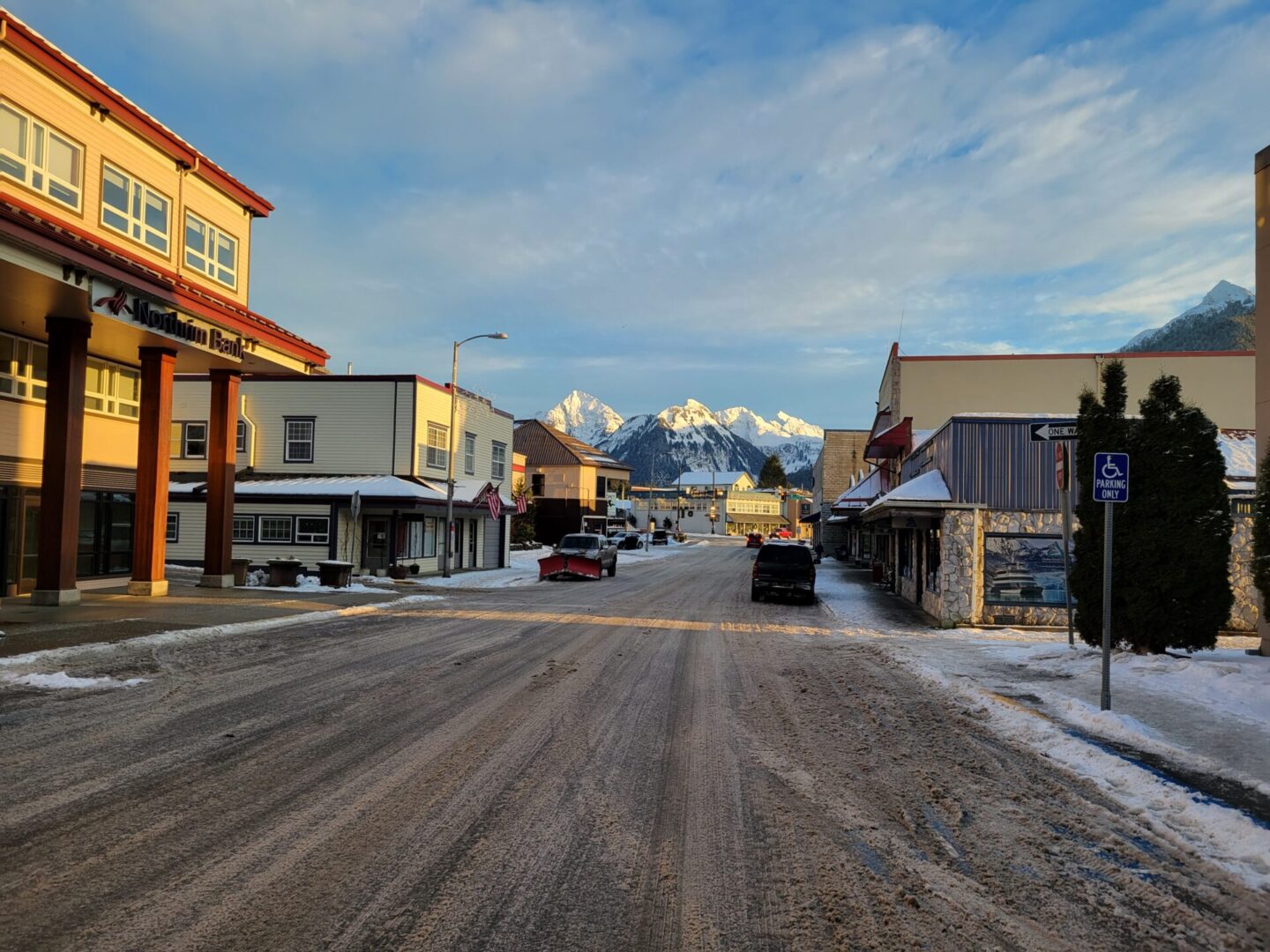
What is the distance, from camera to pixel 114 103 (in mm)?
18156

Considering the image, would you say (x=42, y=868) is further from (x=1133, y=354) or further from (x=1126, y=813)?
(x=1133, y=354)

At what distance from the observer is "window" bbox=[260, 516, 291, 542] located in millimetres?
31297

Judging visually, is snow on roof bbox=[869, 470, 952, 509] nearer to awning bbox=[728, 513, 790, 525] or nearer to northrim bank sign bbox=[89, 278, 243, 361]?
northrim bank sign bbox=[89, 278, 243, 361]

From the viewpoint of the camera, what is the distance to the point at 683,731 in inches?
312

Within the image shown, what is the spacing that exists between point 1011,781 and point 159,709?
27.5ft

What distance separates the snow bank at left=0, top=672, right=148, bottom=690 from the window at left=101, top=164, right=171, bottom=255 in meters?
12.8

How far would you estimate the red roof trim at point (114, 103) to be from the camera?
51.3ft

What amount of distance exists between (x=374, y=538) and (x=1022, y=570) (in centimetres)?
2378

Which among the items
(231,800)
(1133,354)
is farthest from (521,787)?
(1133,354)

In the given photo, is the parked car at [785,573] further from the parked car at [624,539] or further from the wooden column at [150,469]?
the parked car at [624,539]

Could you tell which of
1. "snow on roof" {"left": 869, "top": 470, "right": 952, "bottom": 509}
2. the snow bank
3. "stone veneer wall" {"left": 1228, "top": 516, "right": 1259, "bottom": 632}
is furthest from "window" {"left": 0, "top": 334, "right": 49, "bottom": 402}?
"stone veneer wall" {"left": 1228, "top": 516, "right": 1259, "bottom": 632}

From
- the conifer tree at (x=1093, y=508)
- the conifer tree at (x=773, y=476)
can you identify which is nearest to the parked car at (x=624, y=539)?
the conifer tree at (x=1093, y=508)

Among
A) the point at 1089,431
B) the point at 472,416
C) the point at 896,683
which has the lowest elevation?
the point at 896,683

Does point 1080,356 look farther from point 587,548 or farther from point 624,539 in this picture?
point 624,539
